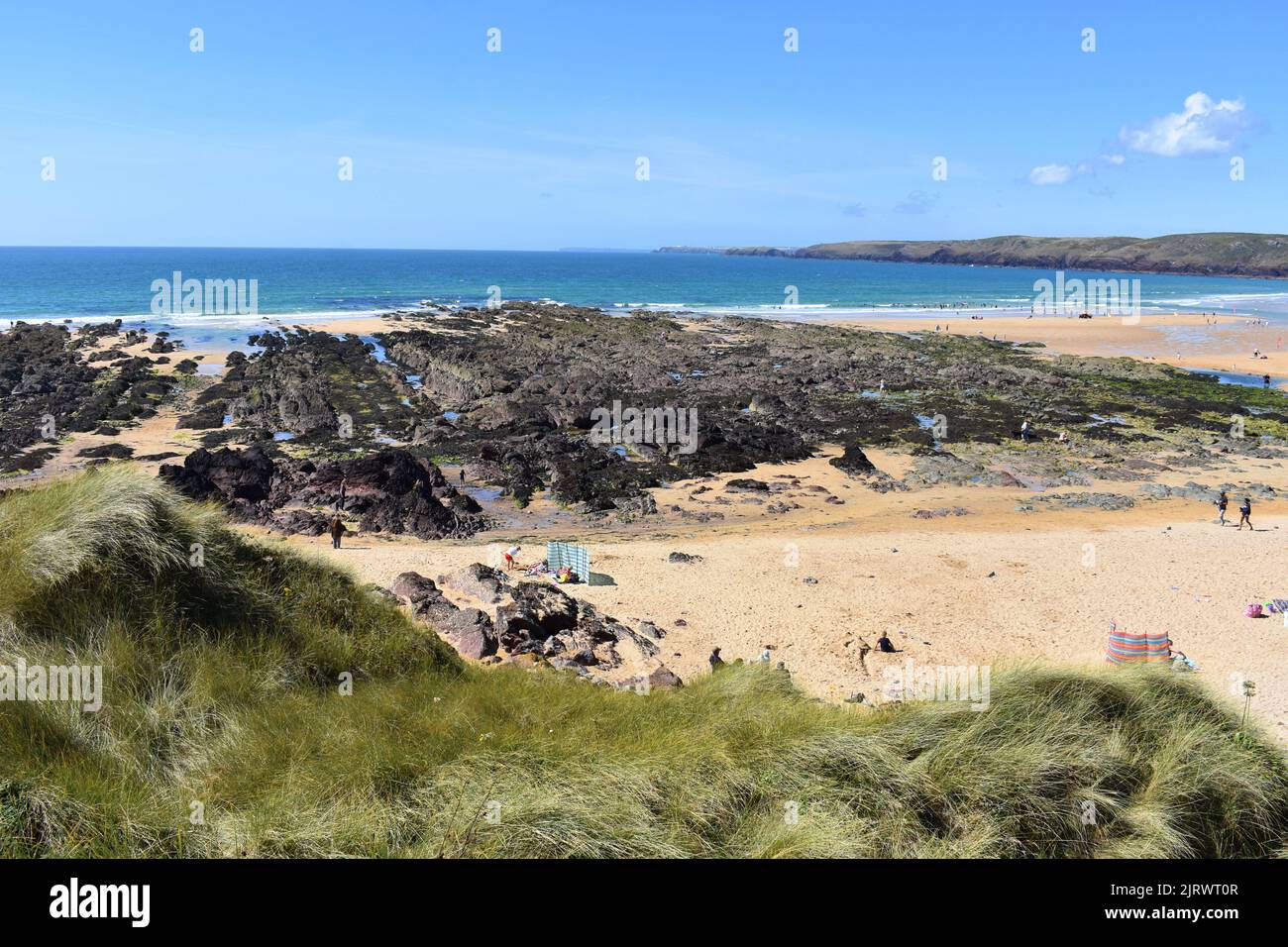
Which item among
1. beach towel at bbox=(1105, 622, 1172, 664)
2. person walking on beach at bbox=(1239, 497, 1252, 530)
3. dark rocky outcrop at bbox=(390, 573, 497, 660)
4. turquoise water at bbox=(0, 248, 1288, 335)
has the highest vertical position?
Answer: turquoise water at bbox=(0, 248, 1288, 335)

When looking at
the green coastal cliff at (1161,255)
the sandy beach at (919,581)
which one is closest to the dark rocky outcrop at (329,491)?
the sandy beach at (919,581)

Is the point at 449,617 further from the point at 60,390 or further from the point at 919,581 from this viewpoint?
the point at 60,390

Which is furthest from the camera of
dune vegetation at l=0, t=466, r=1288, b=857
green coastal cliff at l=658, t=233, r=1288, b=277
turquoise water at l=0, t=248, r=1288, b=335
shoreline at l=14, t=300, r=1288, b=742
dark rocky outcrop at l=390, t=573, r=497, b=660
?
green coastal cliff at l=658, t=233, r=1288, b=277

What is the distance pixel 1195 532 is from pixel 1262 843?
15.9 meters

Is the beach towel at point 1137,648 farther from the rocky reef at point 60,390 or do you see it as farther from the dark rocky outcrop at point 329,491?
the rocky reef at point 60,390

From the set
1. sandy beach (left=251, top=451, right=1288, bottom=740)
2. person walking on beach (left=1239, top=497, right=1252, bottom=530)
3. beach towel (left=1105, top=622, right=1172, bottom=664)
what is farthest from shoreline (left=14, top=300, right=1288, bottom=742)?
beach towel (left=1105, top=622, right=1172, bottom=664)

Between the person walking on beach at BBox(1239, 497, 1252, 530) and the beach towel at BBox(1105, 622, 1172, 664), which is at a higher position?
the person walking on beach at BBox(1239, 497, 1252, 530)

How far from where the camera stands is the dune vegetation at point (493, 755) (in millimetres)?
4281

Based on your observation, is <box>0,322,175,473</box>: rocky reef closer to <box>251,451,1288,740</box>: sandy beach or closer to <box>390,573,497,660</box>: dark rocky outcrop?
<box>251,451,1288,740</box>: sandy beach

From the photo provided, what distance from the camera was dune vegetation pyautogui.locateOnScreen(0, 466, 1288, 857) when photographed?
169 inches

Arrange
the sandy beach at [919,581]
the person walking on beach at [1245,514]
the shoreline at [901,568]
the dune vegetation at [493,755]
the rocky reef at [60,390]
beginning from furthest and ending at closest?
the rocky reef at [60,390] → the person walking on beach at [1245,514] → the shoreline at [901,568] → the sandy beach at [919,581] → the dune vegetation at [493,755]

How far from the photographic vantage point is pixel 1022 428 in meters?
28.1
